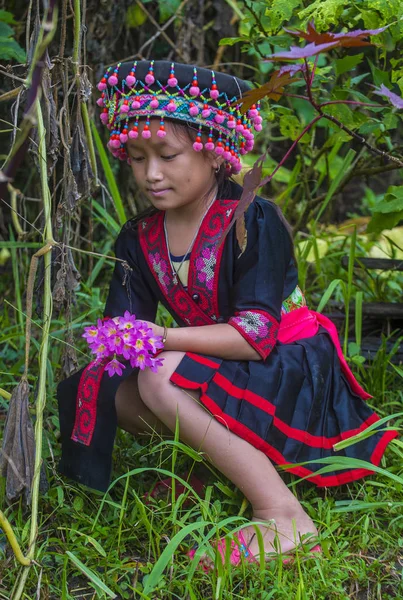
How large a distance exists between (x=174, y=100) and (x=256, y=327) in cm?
59

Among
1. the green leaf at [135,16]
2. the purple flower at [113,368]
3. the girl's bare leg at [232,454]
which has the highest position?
the green leaf at [135,16]

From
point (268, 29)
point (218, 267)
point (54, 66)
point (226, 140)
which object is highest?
point (268, 29)

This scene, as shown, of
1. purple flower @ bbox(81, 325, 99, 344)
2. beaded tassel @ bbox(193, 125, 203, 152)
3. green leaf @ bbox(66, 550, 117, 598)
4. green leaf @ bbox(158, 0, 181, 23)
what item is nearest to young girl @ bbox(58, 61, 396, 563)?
beaded tassel @ bbox(193, 125, 203, 152)

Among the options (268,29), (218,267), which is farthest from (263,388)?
(268,29)

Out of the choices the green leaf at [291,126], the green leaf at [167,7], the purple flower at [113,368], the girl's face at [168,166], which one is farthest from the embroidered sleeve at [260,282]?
the green leaf at [167,7]

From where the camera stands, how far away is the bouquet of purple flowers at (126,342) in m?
1.85

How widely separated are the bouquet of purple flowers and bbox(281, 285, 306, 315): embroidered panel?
43cm

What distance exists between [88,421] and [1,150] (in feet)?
6.75

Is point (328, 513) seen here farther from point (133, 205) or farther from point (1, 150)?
point (1, 150)

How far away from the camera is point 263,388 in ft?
6.52

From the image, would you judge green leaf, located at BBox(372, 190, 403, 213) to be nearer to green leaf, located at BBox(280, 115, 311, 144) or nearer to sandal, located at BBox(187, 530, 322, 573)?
green leaf, located at BBox(280, 115, 311, 144)

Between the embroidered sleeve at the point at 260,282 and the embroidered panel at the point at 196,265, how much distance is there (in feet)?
0.21

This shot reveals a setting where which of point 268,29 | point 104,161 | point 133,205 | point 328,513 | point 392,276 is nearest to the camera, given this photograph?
point 328,513

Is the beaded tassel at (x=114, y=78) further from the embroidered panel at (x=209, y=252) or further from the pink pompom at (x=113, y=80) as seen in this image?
the embroidered panel at (x=209, y=252)
